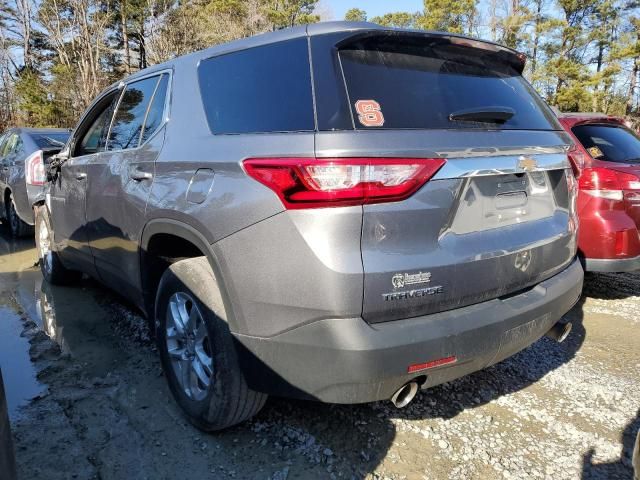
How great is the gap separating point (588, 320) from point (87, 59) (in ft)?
92.1

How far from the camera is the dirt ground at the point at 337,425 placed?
89.1 inches

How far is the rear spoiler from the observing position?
2029 millimetres

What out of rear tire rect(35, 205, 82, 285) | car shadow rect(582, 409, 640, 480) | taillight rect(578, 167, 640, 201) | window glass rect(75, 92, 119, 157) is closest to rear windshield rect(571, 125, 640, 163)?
taillight rect(578, 167, 640, 201)

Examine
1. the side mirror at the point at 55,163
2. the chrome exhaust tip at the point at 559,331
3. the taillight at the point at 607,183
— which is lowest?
the chrome exhaust tip at the point at 559,331

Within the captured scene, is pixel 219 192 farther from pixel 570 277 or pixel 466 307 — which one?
pixel 570 277

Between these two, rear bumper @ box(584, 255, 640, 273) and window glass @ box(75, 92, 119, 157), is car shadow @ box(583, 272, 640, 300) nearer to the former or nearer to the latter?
rear bumper @ box(584, 255, 640, 273)

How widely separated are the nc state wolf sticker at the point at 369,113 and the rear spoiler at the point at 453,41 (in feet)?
0.92

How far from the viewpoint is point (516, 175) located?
7.25 ft

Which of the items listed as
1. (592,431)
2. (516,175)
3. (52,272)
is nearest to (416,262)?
(516,175)

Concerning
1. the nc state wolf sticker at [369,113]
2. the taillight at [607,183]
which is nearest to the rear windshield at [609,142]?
the taillight at [607,183]

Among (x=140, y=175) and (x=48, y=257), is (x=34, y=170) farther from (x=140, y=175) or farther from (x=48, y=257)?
(x=140, y=175)

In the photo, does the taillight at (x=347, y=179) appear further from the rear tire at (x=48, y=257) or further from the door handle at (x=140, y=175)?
the rear tire at (x=48, y=257)

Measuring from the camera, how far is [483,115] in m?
2.16

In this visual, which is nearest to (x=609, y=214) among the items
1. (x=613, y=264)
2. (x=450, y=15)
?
(x=613, y=264)
